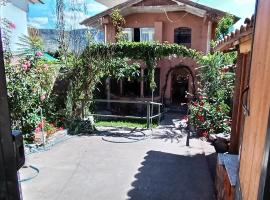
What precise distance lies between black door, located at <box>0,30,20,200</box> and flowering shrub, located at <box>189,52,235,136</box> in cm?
639

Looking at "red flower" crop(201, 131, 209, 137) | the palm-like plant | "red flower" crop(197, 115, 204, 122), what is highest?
the palm-like plant

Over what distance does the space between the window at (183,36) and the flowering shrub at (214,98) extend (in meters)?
4.66

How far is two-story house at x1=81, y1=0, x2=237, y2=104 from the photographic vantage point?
1240 cm

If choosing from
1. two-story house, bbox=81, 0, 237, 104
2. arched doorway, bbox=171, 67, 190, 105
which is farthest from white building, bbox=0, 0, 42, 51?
arched doorway, bbox=171, 67, 190, 105

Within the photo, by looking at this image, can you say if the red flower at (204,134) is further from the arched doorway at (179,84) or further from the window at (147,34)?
the window at (147,34)

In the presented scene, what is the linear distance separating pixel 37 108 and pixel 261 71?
19.9 ft

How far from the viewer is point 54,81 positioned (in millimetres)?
7902

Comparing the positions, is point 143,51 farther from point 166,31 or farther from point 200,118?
point 166,31

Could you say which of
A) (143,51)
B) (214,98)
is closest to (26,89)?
(143,51)

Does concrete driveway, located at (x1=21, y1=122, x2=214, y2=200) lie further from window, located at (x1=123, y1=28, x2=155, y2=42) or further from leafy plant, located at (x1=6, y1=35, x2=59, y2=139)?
window, located at (x1=123, y1=28, x2=155, y2=42)

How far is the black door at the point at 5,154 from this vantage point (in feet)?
2.75

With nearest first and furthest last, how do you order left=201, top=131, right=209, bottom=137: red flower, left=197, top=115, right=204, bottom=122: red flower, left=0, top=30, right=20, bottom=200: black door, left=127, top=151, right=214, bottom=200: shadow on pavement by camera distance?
1. left=0, top=30, right=20, bottom=200: black door
2. left=127, top=151, right=214, bottom=200: shadow on pavement
3. left=201, top=131, right=209, bottom=137: red flower
4. left=197, top=115, right=204, bottom=122: red flower

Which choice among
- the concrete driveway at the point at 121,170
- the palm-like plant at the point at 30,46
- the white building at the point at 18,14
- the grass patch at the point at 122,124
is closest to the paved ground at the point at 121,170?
the concrete driveway at the point at 121,170

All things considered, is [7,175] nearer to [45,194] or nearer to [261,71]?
[261,71]
